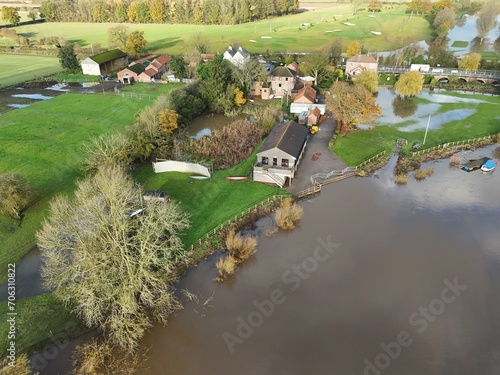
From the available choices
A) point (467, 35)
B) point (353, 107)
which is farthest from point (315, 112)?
point (467, 35)

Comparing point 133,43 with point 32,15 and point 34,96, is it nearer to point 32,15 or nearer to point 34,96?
point 34,96

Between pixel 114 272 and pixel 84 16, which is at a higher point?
pixel 84 16

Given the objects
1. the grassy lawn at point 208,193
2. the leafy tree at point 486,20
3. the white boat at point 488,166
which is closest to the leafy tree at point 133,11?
the leafy tree at point 486,20

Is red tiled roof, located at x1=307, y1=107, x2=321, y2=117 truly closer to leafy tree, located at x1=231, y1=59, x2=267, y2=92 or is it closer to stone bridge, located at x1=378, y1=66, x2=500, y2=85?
leafy tree, located at x1=231, y1=59, x2=267, y2=92

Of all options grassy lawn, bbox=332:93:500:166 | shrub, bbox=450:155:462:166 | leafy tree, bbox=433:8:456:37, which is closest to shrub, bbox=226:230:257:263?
grassy lawn, bbox=332:93:500:166

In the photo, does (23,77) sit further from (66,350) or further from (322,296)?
(322,296)

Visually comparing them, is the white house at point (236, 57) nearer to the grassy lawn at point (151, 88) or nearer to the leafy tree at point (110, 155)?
the grassy lawn at point (151, 88)

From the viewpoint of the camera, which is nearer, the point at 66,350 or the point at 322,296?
the point at 66,350

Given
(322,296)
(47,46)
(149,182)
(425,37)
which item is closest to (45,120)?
(149,182)
